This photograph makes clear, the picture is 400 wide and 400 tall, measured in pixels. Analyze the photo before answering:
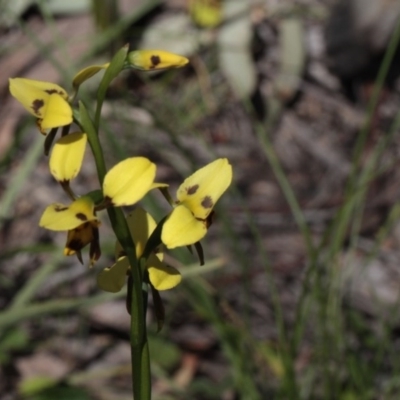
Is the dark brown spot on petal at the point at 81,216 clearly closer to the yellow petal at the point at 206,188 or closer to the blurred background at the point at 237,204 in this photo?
the yellow petal at the point at 206,188

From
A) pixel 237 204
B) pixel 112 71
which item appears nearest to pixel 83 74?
pixel 112 71

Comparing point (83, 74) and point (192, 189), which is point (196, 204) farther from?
point (83, 74)

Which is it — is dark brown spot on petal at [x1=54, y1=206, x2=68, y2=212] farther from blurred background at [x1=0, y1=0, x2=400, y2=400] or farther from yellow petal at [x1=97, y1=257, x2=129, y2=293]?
blurred background at [x1=0, y1=0, x2=400, y2=400]

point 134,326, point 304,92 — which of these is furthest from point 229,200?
point 134,326

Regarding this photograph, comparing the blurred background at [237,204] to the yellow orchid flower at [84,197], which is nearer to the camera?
the yellow orchid flower at [84,197]

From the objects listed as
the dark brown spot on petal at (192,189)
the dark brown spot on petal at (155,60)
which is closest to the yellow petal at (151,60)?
the dark brown spot on petal at (155,60)

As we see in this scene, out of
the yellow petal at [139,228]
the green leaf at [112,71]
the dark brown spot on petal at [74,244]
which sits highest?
the green leaf at [112,71]

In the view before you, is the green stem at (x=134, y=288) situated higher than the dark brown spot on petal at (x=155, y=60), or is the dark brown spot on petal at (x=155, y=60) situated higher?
the dark brown spot on petal at (x=155, y=60)
